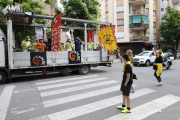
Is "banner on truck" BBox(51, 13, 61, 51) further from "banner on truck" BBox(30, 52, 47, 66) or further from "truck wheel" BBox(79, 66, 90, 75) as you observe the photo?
"truck wheel" BBox(79, 66, 90, 75)

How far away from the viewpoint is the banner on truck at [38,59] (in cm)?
893

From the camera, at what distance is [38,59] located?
29.7ft

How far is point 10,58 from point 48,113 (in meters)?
5.16

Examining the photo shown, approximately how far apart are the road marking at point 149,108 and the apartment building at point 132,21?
28.3 metres

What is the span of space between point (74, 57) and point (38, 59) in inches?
90.3

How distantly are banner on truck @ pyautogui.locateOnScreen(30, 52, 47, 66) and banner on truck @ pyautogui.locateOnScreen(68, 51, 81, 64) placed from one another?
1614mm

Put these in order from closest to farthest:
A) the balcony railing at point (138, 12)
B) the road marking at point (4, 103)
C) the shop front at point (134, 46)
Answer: the road marking at point (4, 103), the balcony railing at point (138, 12), the shop front at point (134, 46)

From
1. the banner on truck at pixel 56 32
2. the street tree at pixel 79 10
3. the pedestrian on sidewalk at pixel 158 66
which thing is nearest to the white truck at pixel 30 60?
the banner on truck at pixel 56 32

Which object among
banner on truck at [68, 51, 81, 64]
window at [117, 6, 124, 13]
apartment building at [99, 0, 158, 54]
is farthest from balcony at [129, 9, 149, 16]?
banner on truck at [68, 51, 81, 64]

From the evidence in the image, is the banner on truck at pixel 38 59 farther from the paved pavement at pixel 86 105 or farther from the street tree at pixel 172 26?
the street tree at pixel 172 26

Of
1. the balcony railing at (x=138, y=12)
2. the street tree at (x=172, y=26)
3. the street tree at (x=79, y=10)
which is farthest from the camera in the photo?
the balcony railing at (x=138, y=12)

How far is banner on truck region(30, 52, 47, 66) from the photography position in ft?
29.3

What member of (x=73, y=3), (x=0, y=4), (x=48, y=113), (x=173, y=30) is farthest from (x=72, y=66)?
(x=173, y=30)

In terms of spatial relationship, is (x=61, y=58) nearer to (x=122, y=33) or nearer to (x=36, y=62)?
(x=36, y=62)
